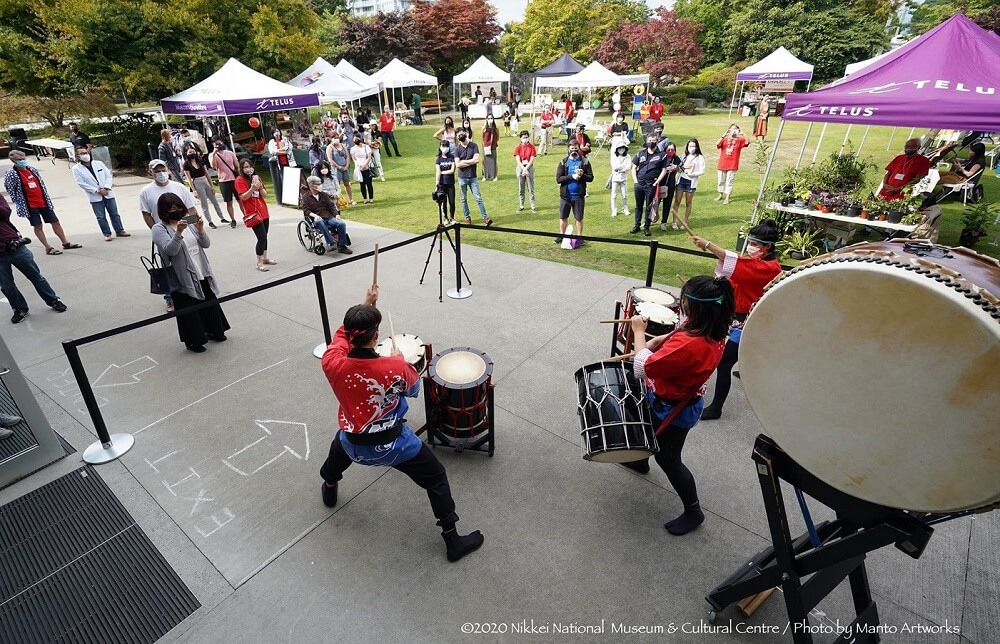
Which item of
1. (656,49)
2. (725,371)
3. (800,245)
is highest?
(656,49)

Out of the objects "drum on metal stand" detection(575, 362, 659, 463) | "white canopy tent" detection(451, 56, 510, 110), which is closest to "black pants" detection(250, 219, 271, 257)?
"drum on metal stand" detection(575, 362, 659, 463)

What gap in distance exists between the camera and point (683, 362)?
2.90m

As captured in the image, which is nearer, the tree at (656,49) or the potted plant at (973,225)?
the potted plant at (973,225)

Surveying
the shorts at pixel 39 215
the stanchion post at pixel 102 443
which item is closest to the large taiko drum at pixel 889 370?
the stanchion post at pixel 102 443

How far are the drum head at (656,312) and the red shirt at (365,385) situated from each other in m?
2.43

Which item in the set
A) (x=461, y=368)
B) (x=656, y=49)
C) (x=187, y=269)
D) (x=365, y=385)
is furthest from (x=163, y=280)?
(x=656, y=49)

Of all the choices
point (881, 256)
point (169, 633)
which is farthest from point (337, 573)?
point (881, 256)

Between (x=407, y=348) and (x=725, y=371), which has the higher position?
(x=407, y=348)

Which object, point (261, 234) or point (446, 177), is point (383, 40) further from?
point (261, 234)

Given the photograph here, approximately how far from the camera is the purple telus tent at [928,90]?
5.96 m

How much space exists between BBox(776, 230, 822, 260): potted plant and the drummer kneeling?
792 centimetres

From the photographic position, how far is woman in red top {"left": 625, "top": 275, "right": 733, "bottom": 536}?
288 cm

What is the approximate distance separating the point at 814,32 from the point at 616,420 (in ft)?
145

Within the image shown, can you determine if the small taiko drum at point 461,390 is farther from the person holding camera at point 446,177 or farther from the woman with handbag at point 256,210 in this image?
the person holding camera at point 446,177
